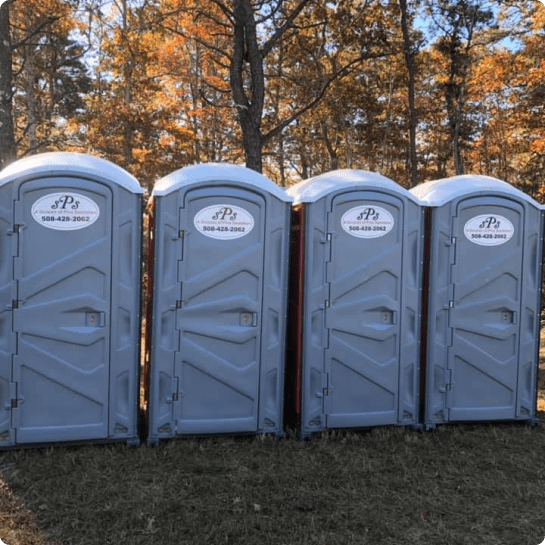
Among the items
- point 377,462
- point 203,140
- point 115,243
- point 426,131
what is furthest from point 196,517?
point 426,131

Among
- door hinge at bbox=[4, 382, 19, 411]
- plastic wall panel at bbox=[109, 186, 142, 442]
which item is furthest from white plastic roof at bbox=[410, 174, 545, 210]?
door hinge at bbox=[4, 382, 19, 411]

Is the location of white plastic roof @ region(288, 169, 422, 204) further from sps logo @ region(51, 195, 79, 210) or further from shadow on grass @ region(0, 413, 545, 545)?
shadow on grass @ region(0, 413, 545, 545)

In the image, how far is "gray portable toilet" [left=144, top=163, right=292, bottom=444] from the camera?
13.7 feet

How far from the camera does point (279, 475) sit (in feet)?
12.5

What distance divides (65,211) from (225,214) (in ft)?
3.75

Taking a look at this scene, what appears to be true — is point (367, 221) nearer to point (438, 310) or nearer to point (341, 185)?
point (341, 185)

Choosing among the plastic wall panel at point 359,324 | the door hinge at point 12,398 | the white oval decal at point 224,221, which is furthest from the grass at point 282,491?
the white oval decal at point 224,221

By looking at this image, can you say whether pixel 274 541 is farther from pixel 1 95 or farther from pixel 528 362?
pixel 1 95

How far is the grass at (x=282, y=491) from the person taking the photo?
10.2 feet

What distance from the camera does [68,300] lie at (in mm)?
4004

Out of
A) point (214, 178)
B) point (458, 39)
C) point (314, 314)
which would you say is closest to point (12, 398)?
point (214, 178)

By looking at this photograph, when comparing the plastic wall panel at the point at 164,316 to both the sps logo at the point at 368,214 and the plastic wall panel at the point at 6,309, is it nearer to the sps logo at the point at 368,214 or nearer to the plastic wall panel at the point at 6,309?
the plastic wall panel at the point at 6,309

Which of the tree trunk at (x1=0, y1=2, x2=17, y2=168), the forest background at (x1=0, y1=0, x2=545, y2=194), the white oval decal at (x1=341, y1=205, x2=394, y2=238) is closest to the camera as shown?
the white oval decal at (x1=341, y1=205, x2=394, y2=238)

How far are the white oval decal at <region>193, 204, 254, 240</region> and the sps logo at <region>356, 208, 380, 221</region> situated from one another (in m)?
0.90
